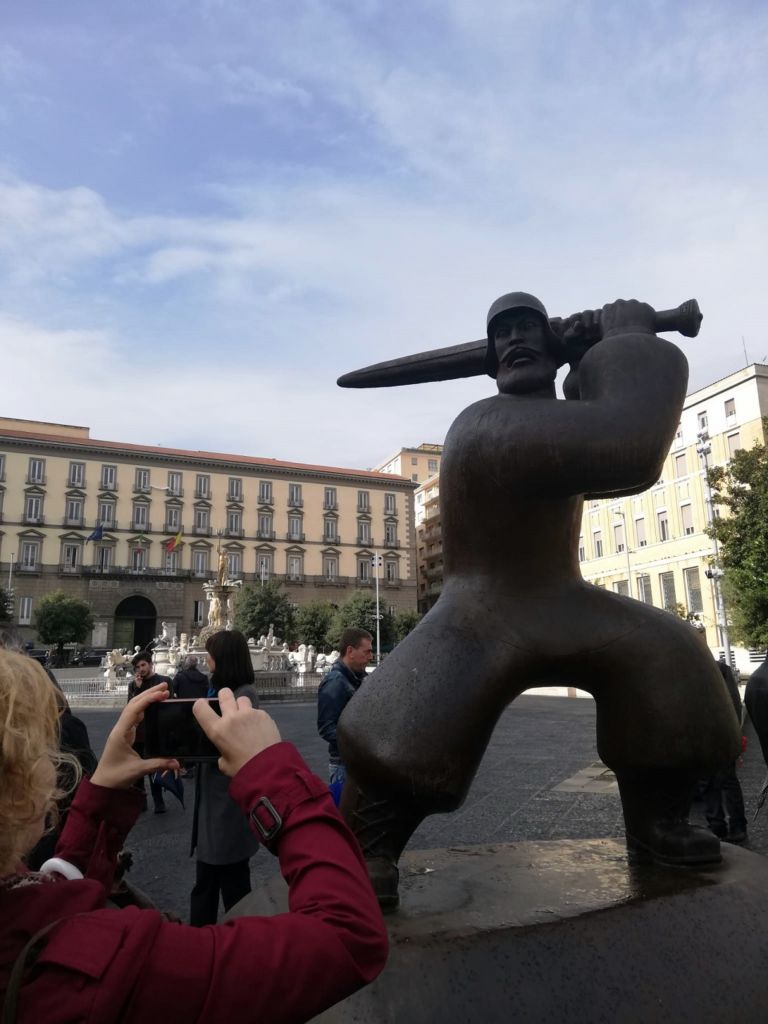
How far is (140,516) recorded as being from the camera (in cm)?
5275

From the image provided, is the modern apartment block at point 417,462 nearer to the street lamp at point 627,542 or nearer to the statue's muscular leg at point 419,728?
the street lamp at point 627,542

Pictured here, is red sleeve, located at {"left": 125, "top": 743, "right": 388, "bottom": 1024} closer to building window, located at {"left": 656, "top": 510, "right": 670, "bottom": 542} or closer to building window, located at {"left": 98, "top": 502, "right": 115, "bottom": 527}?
building window, located at {"left": 656, "top": 510, "right": 670, "bottom": 542}

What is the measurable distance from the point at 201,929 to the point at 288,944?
100 mm

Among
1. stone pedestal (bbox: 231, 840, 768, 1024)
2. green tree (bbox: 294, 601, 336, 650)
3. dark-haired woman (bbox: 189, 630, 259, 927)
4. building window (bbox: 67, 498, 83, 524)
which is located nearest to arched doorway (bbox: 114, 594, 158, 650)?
building window (bbox: 67, 498, 83, 524)

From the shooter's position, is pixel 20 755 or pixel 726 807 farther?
pixel 726 807

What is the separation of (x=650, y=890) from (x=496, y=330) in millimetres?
1844

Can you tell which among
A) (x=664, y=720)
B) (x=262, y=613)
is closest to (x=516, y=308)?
(x=664, y=720)

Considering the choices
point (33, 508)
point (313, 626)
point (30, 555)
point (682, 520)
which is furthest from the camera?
point (33, 508)

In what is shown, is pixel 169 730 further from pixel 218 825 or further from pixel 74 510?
pixel 74 510

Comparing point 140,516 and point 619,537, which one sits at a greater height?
point 140,516

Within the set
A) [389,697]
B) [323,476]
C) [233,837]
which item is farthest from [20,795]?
[323,476]

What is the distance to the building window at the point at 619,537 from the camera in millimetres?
37312

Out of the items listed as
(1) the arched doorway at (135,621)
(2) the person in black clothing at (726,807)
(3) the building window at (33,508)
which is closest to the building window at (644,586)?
(1) the arched doorway at (135,621)

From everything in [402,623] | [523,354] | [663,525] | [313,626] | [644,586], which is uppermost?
[663,525]
